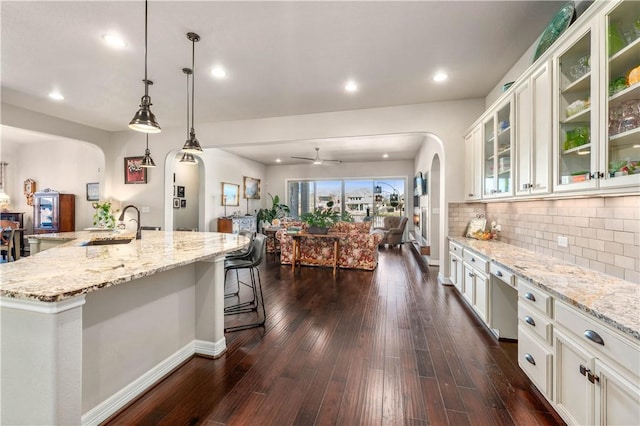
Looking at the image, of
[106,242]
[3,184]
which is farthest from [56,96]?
[3,184]

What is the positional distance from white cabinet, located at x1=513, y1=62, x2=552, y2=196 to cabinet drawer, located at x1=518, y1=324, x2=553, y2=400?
1112 millimetres

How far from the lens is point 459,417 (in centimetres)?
162

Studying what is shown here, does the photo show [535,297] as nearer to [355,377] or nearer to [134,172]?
[355,377]

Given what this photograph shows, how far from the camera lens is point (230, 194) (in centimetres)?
830

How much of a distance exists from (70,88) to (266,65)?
9.83ft

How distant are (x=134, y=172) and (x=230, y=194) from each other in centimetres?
270

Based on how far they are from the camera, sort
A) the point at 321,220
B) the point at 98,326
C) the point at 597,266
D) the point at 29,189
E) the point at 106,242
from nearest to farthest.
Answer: the point at 98,326
the point at 597,266
the point at 106,242
the point at 321,220
the point at 29,189

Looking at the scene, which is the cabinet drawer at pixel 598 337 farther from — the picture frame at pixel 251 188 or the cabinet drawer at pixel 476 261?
the picture frame at pixel 251 188

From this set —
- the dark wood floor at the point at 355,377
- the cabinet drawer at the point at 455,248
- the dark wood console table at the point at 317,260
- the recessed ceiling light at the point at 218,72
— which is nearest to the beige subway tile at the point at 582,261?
the dark wood floor at the point at 355,377

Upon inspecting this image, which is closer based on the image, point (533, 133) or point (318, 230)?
point (533, 133)

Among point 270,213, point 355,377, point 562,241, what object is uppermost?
point 270,213

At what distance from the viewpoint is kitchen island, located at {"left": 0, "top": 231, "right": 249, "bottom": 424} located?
1.16 m

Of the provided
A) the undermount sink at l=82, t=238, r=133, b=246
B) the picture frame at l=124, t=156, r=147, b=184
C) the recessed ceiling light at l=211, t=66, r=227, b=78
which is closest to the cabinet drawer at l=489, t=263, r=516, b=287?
the undermount sink at l=82, t=238, r=133, b=246

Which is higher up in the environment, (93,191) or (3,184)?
(3,184)
